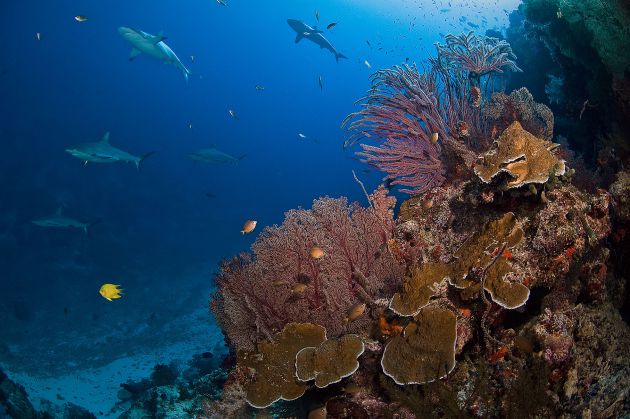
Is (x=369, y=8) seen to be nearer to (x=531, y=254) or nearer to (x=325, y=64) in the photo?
(x=325, y=64)

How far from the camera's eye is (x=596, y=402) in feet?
9.68

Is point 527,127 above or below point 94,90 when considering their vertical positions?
above

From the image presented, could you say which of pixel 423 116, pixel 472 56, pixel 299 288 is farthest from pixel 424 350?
pixel 472 56

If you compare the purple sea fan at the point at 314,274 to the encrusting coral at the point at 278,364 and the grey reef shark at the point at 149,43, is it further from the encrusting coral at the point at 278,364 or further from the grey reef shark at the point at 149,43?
the grey reef shark at the point at 149,43

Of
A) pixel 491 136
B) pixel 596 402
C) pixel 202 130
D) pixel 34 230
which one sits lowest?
pixel 202 130

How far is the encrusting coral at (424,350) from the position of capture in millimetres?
2986

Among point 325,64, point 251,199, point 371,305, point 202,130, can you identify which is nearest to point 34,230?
point 371,305

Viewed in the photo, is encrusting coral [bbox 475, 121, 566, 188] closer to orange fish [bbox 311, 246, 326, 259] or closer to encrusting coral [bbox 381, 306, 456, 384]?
encrusting coral [bbox 381, 306, 456, 384]

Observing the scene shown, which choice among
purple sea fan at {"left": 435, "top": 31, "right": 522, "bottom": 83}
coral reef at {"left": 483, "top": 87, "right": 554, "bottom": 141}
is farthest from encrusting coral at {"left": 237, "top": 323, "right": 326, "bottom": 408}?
purple sea fan at {"left": 435, "top": 31, "right": 522, "bottom": 83}

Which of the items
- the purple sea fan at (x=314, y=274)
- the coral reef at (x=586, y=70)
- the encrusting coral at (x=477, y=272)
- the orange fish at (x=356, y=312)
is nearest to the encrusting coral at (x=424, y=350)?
the encrusting coral at (x=477, y=272)

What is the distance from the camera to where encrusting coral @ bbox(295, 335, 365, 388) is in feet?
10.7

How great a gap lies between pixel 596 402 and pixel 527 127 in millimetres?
3712

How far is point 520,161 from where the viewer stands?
3.25 metres

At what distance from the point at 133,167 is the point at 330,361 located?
4138 cm
